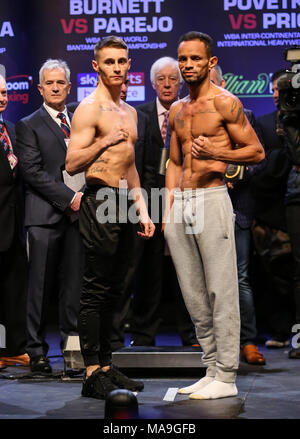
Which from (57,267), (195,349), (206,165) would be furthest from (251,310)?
(206,165)

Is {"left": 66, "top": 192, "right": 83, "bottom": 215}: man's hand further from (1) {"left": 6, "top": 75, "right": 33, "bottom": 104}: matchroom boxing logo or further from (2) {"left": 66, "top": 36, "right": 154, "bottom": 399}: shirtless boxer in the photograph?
(1) {"left": 6, "top": 75, "right": 33, "bottom": 104}: matchroom boxing logo

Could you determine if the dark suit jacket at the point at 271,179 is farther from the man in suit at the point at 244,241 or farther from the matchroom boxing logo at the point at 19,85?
the matchroom boxing logo at the point at 19,85

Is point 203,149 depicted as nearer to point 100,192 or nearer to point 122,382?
point 100,192

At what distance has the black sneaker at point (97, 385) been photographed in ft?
12.1

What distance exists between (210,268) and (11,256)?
1.80 metres

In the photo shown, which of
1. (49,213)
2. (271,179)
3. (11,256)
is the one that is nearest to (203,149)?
(49,213)

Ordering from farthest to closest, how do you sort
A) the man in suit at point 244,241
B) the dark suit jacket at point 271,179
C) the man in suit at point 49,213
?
the dark suit jacket at point 271,179 < the man in suit at point 244,241 < the man in suit at point 49,213

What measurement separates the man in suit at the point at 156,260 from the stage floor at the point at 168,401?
0.66m

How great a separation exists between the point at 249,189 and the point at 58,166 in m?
1.37

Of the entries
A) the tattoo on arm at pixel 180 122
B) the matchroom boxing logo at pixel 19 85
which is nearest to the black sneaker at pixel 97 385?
the tattoo on arm at pixel 180 122

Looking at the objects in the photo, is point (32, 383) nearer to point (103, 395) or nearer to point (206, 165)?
point (103, 395)

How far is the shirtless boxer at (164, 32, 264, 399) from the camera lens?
3674 millimetres
